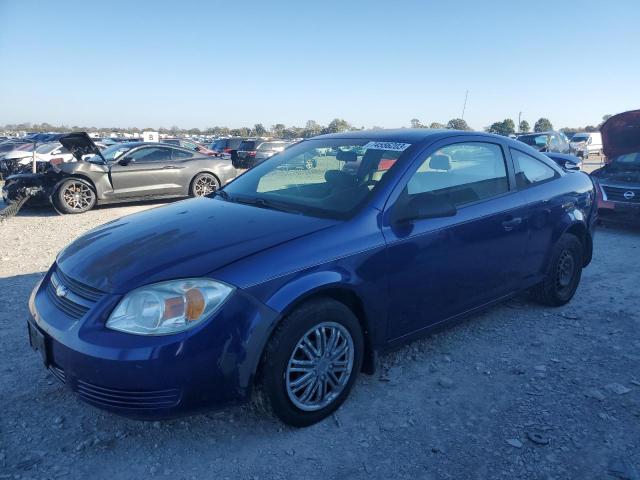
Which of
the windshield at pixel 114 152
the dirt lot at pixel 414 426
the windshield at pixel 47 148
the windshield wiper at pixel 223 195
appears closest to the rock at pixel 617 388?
the dirt lot at pixel 414 426

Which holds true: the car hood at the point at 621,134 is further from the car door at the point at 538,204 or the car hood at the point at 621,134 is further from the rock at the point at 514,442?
the rock at the point at 514,442

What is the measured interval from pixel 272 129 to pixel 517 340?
8735 cm

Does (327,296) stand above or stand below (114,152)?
below

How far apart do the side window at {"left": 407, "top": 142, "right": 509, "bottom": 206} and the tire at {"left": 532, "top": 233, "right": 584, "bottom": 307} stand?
1.04m

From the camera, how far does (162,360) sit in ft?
7.06

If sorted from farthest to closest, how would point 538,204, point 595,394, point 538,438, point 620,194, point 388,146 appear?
point 620,194, point 538,204, point 388,146, point 595,394, point 538,438

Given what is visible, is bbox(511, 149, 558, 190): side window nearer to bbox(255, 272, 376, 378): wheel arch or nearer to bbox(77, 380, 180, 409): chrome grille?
bbox(255, 272, 376, 378): wheel arch

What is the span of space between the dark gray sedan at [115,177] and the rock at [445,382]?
27.8 feet

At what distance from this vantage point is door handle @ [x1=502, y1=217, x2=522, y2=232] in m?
3.56

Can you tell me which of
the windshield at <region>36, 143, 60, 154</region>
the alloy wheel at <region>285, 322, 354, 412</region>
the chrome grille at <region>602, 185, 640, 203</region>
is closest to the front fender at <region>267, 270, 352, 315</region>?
the alloy wheel at <region>285, 322, 354, 412</region>

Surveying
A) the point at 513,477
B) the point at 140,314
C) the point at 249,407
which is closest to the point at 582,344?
the point at 513,477

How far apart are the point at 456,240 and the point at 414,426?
48.2 inches

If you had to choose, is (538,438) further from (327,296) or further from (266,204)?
(266,204)

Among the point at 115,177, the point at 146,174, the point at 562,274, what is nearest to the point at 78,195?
the point at 115,177
